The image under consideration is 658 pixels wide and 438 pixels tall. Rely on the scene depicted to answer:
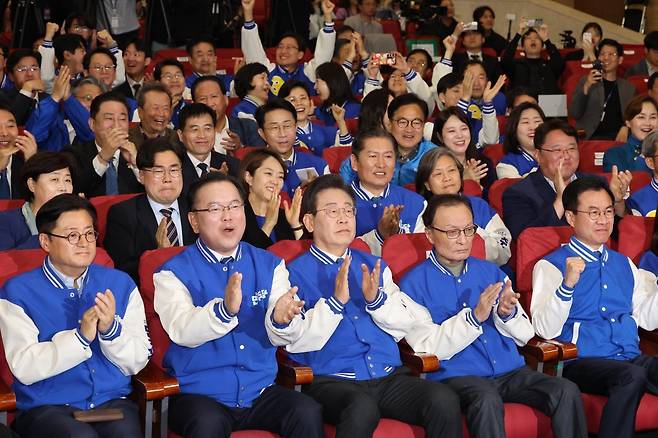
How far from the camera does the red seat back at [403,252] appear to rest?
4113mm

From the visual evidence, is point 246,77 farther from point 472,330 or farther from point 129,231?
point 472,330

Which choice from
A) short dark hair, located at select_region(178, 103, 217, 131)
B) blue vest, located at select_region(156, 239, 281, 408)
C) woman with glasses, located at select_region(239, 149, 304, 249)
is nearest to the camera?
blue vest, located at select_region(156, 239, 281, 408)

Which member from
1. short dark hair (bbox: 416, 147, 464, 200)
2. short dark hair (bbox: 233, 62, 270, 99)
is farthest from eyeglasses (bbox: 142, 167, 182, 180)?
short dark hair (bbox: 233, 62, 270, 99)

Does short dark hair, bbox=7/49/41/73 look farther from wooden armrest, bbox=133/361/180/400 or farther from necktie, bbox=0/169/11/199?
wooden armrest, bbox=133/361/180/400

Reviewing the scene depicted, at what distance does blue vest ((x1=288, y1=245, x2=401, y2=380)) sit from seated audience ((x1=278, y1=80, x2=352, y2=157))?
2.32 m

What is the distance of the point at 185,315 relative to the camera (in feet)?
11.4

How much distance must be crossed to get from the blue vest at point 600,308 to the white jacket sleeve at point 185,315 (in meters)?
1.37

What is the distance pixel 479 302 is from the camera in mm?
3715

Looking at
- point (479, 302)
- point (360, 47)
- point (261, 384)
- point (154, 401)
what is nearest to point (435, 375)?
point (479, 302)

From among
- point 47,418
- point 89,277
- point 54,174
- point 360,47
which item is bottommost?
point 47,418

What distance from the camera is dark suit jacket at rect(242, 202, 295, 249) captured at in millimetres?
4355

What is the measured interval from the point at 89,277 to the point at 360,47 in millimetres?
4640

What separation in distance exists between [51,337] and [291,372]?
0.76 meters

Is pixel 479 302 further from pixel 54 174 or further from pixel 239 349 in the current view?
pixel 54 174
